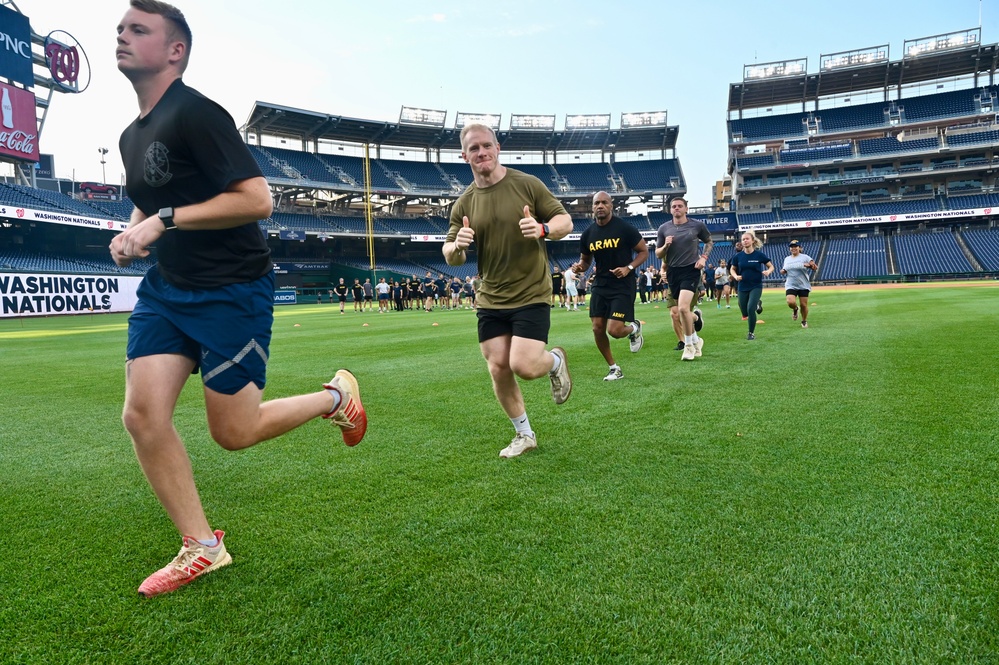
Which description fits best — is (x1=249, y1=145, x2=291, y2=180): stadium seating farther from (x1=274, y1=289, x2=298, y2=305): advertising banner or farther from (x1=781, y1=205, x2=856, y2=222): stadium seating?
(x1=781, y1=205, x2=856, y2=222): stadium seating

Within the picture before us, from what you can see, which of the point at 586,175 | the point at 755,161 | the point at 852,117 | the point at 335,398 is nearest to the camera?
the point at 335,398

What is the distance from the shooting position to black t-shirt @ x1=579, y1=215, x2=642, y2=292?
7.09 m

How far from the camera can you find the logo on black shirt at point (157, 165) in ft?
7.75

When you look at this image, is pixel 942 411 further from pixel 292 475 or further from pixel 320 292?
pixel 320 292

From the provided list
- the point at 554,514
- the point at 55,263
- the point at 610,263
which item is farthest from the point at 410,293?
the point at 554,514

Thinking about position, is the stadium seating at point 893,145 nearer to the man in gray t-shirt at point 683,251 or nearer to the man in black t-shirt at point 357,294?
the man in black t-shirt at point 357,294

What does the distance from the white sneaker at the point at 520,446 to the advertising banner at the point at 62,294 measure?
2691 cm

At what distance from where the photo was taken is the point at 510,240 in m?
4.01

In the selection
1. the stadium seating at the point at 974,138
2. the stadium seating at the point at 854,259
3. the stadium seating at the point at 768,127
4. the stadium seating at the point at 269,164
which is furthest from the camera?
the stadium seating at the point at 768,127

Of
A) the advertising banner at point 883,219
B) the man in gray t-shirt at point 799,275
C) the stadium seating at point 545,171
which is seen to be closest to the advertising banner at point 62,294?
the man in gray t-shirt at point 799,275

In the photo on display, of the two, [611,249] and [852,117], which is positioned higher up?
[852,117]

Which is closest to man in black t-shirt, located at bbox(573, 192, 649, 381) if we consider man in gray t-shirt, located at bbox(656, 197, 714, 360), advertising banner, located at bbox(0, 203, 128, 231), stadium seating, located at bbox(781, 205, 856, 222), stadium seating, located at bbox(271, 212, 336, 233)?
man in gray t-shirt, located at bbox(656, 197, 714, 360)

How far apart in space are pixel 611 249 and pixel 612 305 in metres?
0.68

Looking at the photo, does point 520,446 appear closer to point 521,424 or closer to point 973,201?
point 521,424
